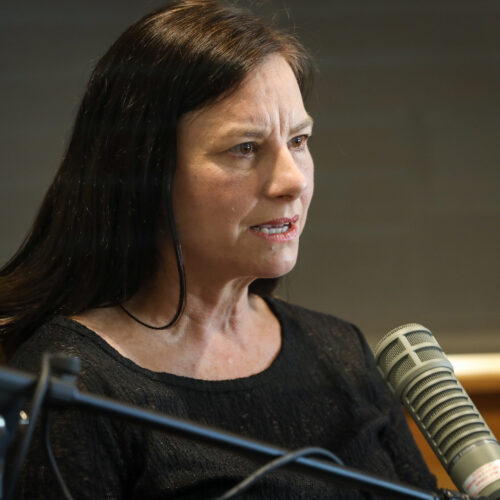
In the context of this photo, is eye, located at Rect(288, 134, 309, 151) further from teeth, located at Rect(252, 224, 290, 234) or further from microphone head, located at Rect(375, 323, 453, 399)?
microphone head, located at Rect(375, 323, 453, 399)

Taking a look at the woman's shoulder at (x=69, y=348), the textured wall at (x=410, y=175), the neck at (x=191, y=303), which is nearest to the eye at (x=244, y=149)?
the neck at (x=191, y=303)

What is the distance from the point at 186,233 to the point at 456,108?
2.78 feet

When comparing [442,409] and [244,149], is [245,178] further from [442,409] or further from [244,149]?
[442,409]

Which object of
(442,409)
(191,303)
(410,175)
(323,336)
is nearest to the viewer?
(442,409)

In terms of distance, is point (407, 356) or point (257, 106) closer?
point (407, 356)

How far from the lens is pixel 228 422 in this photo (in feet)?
3.32

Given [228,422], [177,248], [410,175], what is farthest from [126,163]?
[410,175]

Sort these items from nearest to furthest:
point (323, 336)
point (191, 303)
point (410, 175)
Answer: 1. point (191, 303)
2. point (323, 336)
3. point (410, 175)

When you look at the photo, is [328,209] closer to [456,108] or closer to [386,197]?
Answer: [386,197]

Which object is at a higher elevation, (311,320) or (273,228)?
(273,228)

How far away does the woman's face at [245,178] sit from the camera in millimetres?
977

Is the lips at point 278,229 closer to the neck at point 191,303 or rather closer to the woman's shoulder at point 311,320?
the neck at point 191,303

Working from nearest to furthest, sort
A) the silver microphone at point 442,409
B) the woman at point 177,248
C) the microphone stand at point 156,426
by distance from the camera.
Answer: the microphone stand at point 156,426
the silver microphone at point 442,409
the woman at point 177,248

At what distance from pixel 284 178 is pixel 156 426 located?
1.81ft
